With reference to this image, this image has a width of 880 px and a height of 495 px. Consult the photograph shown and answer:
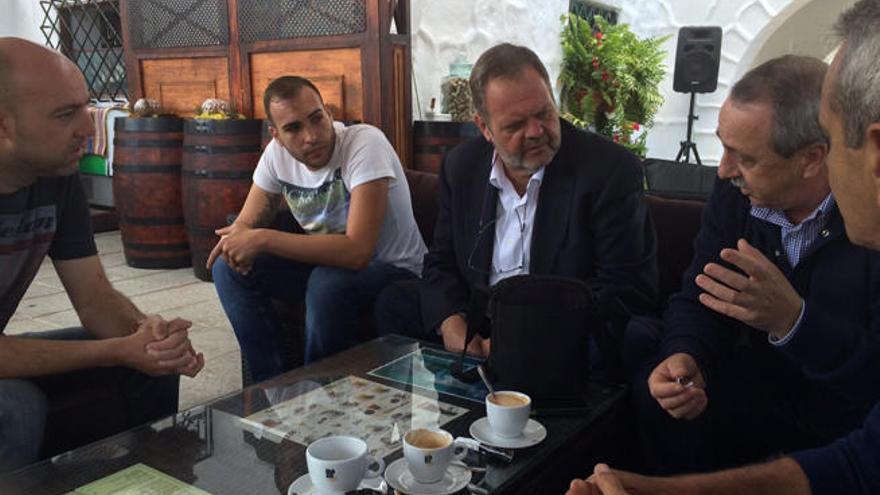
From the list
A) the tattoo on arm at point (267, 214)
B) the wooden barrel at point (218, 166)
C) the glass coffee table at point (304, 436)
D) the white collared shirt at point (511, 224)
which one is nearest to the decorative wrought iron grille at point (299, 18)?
the wooden barrel at point (218, 166)

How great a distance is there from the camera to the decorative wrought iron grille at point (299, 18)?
132 inches

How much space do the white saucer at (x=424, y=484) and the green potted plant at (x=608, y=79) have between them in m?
4.76

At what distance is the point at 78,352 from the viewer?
4.22ft

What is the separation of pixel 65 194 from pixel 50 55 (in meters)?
0.29

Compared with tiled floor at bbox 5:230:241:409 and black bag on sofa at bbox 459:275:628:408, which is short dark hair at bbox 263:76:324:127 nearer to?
tiled floor at bbox 5:230:241:409

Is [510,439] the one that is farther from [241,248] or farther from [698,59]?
[698,59]

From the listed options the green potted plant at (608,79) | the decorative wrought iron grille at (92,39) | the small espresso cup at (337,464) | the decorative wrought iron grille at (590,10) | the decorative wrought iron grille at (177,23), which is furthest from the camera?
the decorative wrought iron grille at (590,10)

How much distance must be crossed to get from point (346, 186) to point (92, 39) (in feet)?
14.5

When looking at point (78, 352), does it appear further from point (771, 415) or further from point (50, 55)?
point (771, 415)

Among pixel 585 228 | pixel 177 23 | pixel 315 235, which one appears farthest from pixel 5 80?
pixel 177 23

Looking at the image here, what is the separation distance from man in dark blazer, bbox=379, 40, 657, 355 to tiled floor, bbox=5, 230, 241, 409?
89 centimetres

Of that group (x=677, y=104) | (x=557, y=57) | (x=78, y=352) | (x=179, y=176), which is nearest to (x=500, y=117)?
(x=78, y=352)

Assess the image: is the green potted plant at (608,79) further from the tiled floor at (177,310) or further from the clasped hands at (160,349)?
the clasped hands at (160,349)

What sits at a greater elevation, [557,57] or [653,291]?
[557,57]
